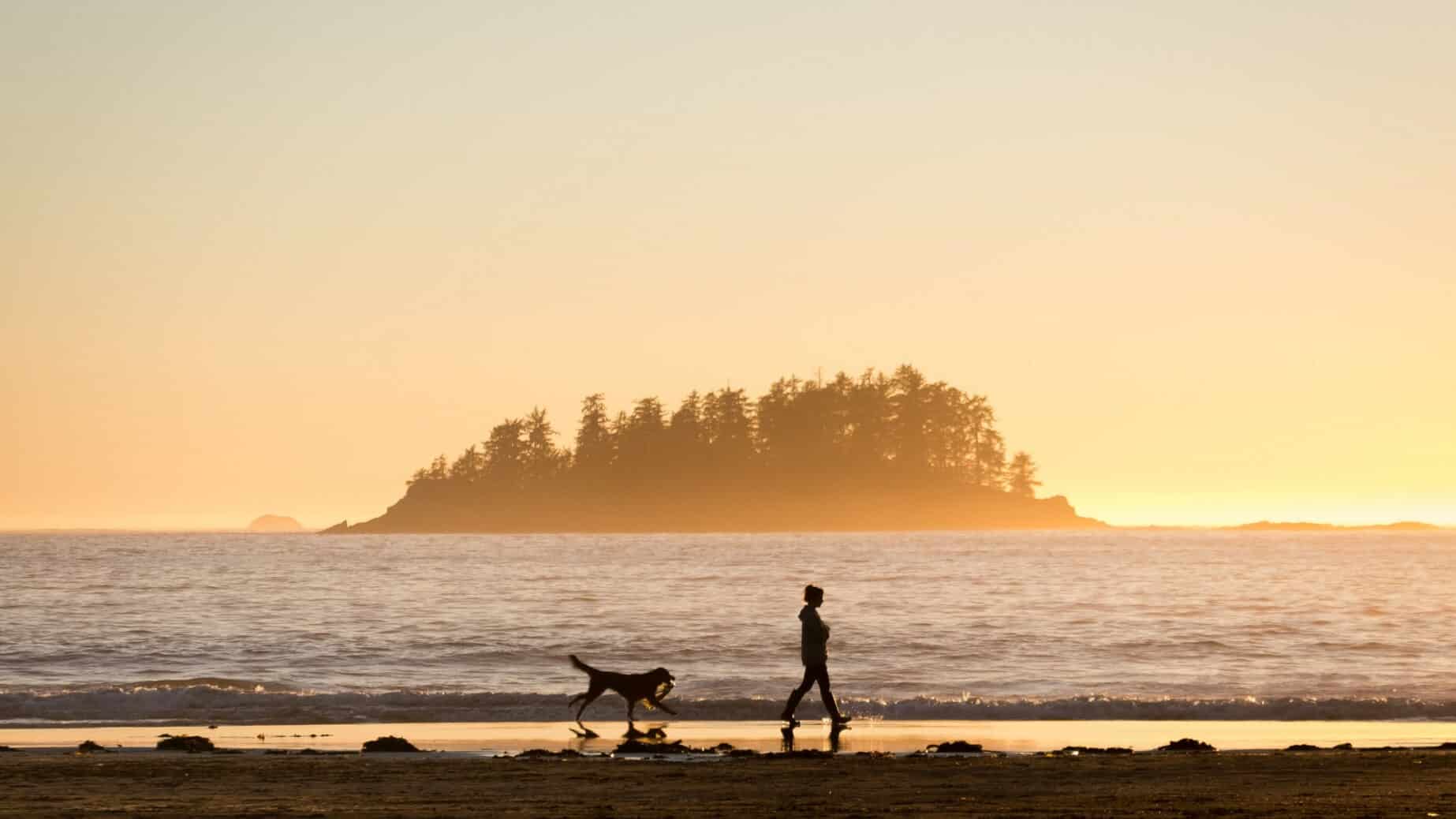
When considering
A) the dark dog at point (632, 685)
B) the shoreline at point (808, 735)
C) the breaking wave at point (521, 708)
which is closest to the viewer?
the shoreline at point (808, 735)

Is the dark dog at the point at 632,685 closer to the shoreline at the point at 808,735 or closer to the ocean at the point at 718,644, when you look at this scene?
the shoreline at the point at 808,735

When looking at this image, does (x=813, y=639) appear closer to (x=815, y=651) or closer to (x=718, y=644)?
(x=815, y=651)

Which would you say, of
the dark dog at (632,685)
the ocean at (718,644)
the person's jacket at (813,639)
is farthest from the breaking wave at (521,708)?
the person's jacket at (813,639)

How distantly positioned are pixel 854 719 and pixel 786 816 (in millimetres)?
11813

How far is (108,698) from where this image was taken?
2670 cm

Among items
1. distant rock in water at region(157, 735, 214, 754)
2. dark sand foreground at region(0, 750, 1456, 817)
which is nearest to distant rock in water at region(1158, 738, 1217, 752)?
dark sand foreground at region(0, 750, 1456, 817)

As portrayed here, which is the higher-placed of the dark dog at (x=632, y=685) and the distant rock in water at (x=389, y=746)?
the dark dog at (x=632, y=685)

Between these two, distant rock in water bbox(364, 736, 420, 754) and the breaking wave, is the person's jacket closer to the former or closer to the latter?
the breaking wave

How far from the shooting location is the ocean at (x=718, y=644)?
2602 centimetres

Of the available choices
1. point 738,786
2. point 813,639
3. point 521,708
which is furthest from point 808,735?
point 738,786

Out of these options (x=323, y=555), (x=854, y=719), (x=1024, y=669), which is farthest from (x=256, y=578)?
(x=854, y=719)

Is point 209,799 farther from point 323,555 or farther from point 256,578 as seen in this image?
point 323,555

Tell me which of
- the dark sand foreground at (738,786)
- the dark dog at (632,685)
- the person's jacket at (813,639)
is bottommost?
the dark sand foreground at (738,786)

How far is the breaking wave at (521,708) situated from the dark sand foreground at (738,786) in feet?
23.5
